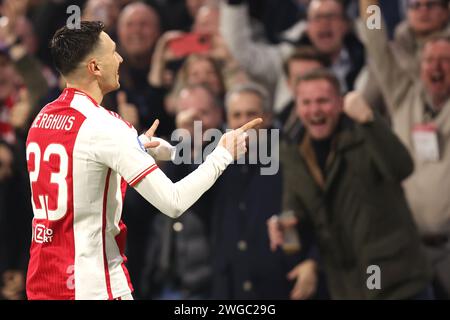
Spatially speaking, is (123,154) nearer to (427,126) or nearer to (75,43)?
(75,43)

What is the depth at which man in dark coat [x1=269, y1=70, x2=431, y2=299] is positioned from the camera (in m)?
5.27

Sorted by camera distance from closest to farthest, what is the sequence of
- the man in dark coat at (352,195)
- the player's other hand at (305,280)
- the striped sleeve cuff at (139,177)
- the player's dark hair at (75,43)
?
the striped sleeve cuff at (139,177) < the player's dark hair at (75,43) < the man in dark coat at (352,195) < the player's other hand at (305,280)

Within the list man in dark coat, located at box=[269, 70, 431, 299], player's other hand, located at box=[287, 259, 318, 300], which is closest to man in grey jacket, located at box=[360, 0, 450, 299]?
man in dark coat, located at box=[269, 70, 431, 299]

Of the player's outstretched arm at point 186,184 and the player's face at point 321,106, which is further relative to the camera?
the player's face at point 321,106

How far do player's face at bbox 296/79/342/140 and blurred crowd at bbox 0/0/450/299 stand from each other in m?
0.04

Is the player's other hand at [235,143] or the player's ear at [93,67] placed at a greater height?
the player's ear at [93,67]

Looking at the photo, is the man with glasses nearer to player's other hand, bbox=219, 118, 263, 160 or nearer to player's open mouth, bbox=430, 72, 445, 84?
player's open mouth, bbox=430, 72, 445, 84

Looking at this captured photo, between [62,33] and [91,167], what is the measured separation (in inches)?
16.9

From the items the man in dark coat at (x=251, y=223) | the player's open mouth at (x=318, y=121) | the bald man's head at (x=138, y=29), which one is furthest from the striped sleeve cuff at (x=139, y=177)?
the bald man's head at (x=138, y=29)

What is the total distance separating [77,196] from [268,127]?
289 cm

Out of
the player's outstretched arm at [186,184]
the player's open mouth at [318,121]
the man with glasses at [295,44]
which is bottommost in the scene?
the player's outstretched arm at [186,184]

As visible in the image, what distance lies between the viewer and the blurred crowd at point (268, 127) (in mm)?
5355

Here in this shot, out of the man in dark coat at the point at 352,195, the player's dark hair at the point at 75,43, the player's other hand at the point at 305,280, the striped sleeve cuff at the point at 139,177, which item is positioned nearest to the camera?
the striped sleeve cuff at the point at 139,177

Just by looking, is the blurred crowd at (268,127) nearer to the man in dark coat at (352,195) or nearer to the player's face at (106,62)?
the man in dark coat at (352,195)
